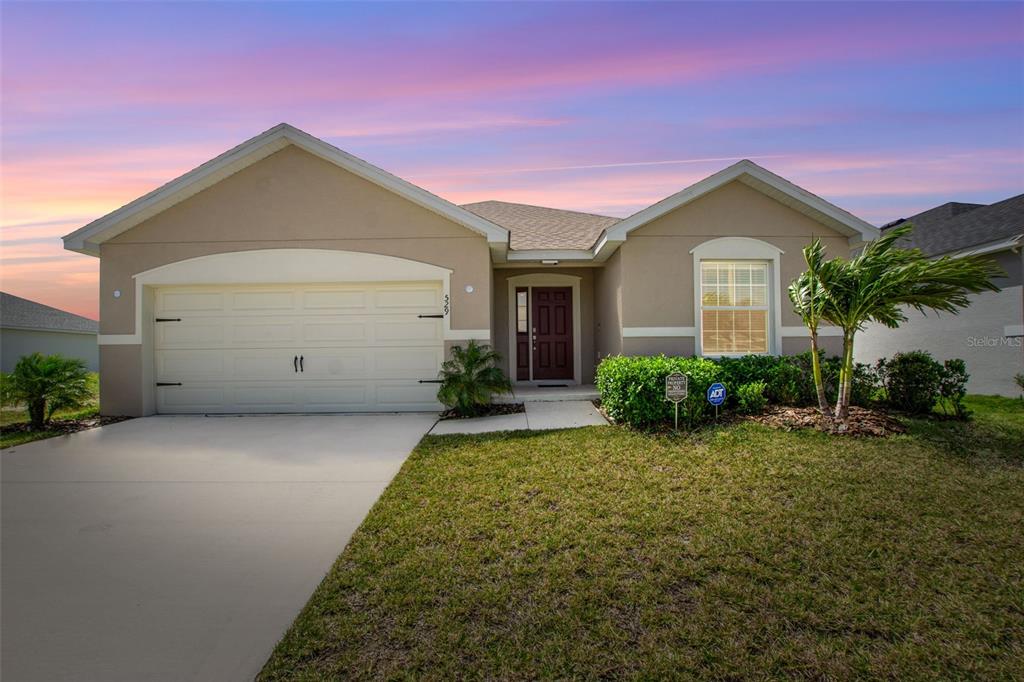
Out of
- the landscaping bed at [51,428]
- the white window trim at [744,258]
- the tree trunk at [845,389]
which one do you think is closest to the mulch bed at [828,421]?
the tree trunk at [845,389]

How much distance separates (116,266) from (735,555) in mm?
11285

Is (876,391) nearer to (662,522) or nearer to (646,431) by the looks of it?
(646,431)

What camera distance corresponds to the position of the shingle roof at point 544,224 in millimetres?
11049

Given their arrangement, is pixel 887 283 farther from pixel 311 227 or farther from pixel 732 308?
pixel 311 227

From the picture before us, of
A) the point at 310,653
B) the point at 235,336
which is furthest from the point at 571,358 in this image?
the point at 310,653

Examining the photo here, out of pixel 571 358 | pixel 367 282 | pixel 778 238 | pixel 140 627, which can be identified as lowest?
pixel 140 627

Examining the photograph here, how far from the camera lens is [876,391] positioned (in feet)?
27.7

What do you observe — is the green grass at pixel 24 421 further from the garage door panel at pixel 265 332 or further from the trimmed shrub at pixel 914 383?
the trimmed shrub at pixel 914 383

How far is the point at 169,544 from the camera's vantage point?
4.06 m

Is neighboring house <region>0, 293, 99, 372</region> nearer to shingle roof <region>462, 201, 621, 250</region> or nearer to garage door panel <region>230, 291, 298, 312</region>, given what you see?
garage door panel <region>230, 291, 298, 312</region>

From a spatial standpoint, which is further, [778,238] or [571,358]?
[571,358]

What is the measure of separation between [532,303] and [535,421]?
4900mm

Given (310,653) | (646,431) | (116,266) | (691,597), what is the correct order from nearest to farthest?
1. (310,653)
2. (691,597)
3. (646,431)
4. (116,266)

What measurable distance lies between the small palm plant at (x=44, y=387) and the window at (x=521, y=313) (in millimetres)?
8454
